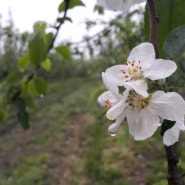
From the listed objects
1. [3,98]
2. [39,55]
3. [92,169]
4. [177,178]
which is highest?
[177,178]

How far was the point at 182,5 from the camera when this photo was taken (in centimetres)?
67

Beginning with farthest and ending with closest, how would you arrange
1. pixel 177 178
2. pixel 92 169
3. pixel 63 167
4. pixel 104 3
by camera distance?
pixel 63 167, pixel 92 169, pixel 104 3, pixel 177 178

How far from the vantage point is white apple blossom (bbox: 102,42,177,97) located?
1.64 ft

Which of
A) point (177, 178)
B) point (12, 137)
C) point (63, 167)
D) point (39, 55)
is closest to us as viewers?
point (177, 178)

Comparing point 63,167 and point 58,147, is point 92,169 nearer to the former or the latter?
point 63,167

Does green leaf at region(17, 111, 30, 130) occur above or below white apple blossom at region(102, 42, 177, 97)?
below

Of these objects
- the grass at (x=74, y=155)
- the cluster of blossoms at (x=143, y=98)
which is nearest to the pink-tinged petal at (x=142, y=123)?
the cluster of blossoms at (x=143, y=98)

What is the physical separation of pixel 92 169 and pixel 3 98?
3.05m

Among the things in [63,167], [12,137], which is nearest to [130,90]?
[63,167]

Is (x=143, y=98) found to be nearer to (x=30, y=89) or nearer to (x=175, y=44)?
(x=175, y=44)

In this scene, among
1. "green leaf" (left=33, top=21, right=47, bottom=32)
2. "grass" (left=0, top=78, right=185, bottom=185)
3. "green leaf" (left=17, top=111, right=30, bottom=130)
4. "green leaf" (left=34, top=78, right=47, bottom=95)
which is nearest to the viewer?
"green leaf" (left=33, top=21, right=47, bottom=32)

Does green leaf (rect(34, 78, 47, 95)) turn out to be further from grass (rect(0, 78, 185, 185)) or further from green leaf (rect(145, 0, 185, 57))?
grass (rect(0, 78, 185, 185))

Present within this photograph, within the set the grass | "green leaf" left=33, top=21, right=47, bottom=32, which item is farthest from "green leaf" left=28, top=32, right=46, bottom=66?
the grass

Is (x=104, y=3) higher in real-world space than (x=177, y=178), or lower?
higher
